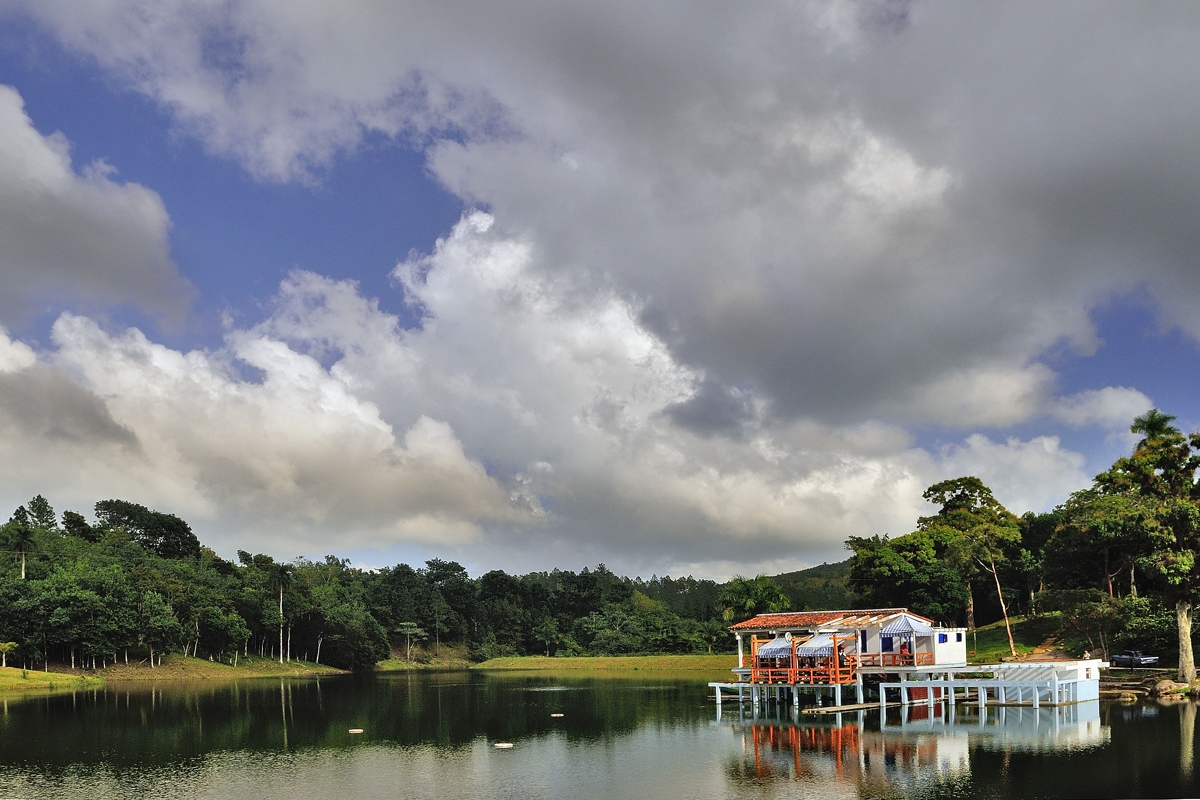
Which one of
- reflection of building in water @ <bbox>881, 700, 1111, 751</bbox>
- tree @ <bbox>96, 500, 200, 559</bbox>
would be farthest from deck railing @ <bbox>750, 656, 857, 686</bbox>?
tree @ <bbox>96, 500, 200, 559</bbox>

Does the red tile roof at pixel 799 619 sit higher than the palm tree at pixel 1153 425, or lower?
lower

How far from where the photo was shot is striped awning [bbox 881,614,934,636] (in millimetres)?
54344

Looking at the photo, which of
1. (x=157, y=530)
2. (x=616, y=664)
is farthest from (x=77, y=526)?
(x=616, y=664)

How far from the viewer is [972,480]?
89.6 meters

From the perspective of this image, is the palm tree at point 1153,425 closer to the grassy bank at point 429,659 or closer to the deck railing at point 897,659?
the deck railing at point 897,659

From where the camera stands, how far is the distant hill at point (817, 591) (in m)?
140

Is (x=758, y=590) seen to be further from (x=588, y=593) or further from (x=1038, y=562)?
(x=588, y=593)

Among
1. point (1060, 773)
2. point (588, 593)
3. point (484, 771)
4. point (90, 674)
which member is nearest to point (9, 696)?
point (90, 674)

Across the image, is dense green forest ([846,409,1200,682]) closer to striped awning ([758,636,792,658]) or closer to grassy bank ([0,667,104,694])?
striped awning ([758,636,792,658])

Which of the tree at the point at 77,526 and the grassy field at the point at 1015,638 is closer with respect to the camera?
the grassy field at the point at 1015,638

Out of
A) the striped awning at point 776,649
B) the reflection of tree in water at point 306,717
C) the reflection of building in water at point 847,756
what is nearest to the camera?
the reflection of building in water at point 847,756

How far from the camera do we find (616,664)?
11850cm

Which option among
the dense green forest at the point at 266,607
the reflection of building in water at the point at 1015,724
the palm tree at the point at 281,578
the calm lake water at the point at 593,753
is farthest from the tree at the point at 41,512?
the reflection of building in water at the point at 1015,724

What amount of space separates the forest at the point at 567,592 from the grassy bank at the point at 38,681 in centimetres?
312
